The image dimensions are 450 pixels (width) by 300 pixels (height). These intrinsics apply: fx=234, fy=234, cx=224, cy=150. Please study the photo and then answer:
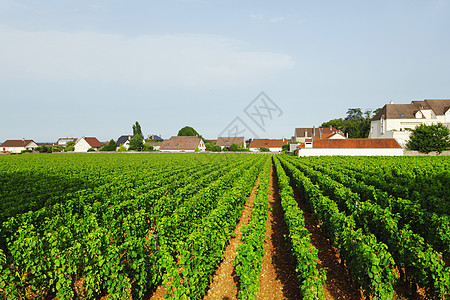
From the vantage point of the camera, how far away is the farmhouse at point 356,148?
41.9m

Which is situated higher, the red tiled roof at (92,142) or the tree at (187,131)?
the tree at (187,131)

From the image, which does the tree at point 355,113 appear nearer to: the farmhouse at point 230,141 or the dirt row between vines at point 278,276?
the farmhouse at point 230,141

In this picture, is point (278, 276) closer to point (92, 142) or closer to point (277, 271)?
point (277, 271)

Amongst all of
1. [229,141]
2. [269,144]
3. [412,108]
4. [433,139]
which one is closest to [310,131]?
[269,144]

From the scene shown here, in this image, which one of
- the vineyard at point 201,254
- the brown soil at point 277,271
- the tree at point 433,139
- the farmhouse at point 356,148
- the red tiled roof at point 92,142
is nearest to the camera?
the vineyard at point 201,254

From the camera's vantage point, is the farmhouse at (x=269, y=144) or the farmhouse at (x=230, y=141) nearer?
the farmhouse at (x=269, y=144)

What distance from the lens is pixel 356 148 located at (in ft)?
140

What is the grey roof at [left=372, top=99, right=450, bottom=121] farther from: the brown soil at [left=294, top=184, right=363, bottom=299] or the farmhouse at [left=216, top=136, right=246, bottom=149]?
the brown soil at [left=294, top=184, right=363, bottom=299]

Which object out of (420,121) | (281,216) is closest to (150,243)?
(281,216)

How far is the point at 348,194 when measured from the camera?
10.2m

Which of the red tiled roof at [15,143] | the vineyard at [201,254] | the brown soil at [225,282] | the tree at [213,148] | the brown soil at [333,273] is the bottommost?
the brown soil at [225,282]

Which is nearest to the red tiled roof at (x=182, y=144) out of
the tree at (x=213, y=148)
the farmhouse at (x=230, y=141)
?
the tree at (x=213, y=148)

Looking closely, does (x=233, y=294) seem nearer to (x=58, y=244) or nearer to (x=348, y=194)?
(x=58, y=244)

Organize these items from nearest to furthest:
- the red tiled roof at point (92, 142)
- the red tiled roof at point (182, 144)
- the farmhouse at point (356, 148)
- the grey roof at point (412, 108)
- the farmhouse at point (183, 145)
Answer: the farmhouse at point (356, 148) < the grey roof at point (412, 108) < the farmhouse at point (183, 145) < the red tiled roof at point (182, 144) < the red tiled roof at point (92, 142)
